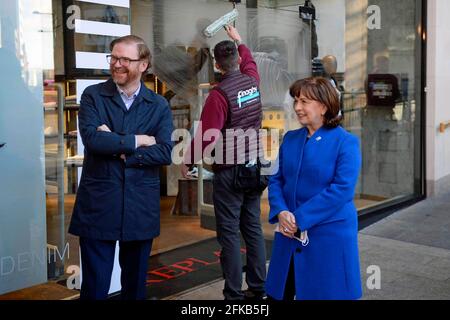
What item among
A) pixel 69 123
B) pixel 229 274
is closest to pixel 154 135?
pixel 69 123

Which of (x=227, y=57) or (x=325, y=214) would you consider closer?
(x=325, y=214)

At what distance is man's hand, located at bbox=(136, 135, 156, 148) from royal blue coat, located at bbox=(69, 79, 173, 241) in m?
0.03

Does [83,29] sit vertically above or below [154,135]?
above

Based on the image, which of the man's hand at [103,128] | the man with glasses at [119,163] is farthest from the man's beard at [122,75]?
the man's hand at [103,128]

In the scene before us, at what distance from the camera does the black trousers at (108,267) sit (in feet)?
10.4

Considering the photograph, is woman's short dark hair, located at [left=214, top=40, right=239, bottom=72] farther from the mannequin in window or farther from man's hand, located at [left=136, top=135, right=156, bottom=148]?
the mannequin in window

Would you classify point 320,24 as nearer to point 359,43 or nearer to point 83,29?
point 359,43

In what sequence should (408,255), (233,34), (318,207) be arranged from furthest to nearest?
(408,255) < (233,34) < (318,207)

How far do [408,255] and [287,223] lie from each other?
3.15 meters

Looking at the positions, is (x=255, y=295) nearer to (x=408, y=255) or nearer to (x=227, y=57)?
(x=227, y=57)

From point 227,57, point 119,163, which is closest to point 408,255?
point 227,57

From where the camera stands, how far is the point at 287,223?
3049mm
